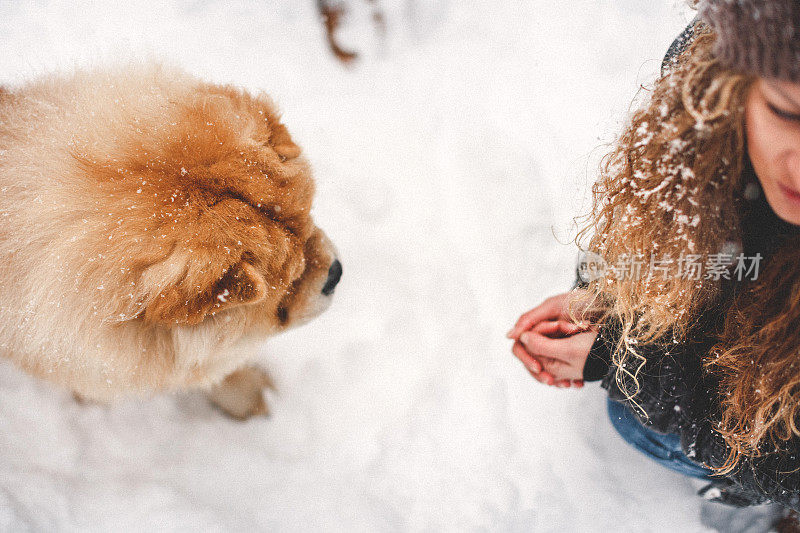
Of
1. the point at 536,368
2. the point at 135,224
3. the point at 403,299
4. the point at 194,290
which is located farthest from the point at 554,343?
the point at 135,224

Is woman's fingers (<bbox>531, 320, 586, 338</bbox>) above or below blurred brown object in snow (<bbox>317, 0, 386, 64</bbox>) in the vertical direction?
below

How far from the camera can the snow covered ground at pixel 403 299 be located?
96.7 inches

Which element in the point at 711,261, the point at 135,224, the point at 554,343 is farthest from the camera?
the point at 554,343

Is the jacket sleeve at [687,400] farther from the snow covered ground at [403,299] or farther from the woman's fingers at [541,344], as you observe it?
the snow covered ground at [403,299]

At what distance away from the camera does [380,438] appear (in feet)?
8.63

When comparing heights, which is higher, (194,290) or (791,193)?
(791,193)

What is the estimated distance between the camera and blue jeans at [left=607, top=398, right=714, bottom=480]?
1.92m

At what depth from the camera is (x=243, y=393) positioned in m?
2.56

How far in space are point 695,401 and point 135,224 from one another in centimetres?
195

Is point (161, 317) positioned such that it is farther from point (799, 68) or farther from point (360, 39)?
point (360, 39)

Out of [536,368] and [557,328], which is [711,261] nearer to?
[557,328]

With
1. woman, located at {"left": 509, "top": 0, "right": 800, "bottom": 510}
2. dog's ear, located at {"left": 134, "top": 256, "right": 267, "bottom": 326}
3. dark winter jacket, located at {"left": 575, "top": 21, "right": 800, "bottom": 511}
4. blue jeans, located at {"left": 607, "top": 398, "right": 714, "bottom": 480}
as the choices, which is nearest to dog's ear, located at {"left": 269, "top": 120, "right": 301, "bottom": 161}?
dog's ear, located at {"left": 134, "top": 256, "right": 267, "bottom": 326}

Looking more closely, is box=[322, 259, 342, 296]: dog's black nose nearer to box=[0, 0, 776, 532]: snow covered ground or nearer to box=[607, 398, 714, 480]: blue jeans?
box=[0, 0, 776, 532]: snow covered ground

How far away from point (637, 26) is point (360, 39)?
1770 mm
